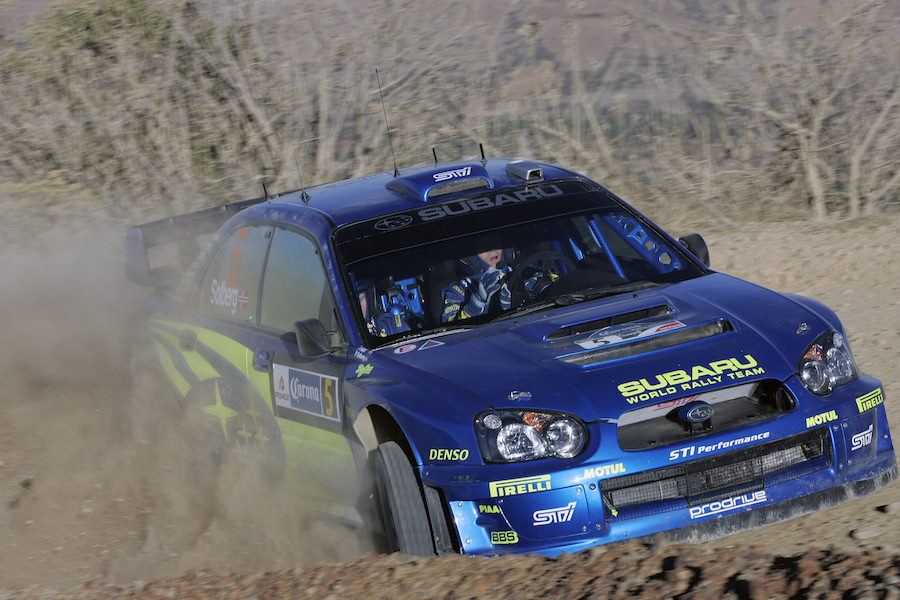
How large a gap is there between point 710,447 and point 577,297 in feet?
4.06

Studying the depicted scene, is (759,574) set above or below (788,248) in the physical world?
below

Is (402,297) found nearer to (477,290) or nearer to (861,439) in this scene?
(477,290)

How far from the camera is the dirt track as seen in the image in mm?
3773

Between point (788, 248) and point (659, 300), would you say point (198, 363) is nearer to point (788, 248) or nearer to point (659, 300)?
point (659, 300)

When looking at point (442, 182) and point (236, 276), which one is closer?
point (442, 182)

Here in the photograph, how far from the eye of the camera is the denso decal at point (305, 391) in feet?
16.9

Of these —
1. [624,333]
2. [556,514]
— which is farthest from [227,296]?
[556,514]

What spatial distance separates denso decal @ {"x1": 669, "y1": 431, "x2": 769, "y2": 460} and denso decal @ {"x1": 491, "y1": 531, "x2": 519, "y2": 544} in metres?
0.62

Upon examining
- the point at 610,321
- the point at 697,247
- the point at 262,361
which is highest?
the point at 697,247

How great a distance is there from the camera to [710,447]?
13.7 feet

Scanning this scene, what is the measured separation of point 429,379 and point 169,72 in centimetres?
1057

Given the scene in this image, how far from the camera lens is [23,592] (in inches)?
199

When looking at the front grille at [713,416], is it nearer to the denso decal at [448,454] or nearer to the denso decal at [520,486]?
the denso decal at [520,486]

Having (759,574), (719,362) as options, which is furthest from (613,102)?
(759,574)
